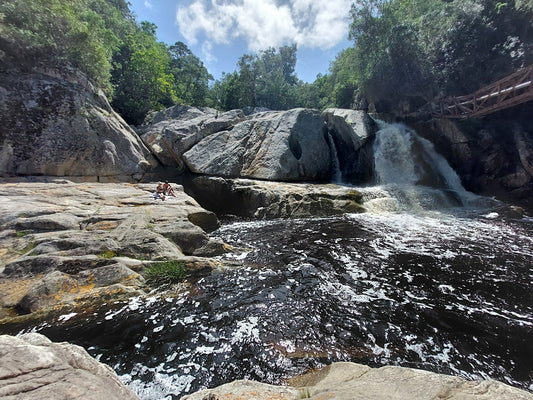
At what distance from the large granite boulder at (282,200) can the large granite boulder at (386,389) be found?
10212 mm

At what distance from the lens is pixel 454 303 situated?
16.7ft

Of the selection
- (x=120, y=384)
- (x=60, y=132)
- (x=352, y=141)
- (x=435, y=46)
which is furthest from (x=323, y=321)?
(x=435, y=46)

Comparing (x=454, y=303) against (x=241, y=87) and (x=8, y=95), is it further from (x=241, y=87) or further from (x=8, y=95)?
(x=241, y=87)

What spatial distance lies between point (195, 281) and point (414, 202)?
12.8m

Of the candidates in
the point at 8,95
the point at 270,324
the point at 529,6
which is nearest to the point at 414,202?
the point at 270,324

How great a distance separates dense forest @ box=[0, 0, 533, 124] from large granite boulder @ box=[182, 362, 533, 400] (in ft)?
69.7

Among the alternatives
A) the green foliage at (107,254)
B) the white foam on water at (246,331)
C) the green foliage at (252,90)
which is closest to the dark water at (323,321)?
the white foam on water at (246,331)

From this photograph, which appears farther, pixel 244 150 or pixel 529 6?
pixel 244 150

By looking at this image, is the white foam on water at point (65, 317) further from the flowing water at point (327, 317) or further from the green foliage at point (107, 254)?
the green foliage at point (107, 254)

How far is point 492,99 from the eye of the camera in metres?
16.1

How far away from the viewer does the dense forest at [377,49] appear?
15.1 metres

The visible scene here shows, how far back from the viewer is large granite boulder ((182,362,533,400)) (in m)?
1.91

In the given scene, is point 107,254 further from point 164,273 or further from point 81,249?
point 164,273

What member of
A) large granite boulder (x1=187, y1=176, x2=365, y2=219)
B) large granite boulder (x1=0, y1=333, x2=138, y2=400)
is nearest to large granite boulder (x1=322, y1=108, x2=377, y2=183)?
large granite boulder (x1=187, y1=176, x2=365, y2=219)
